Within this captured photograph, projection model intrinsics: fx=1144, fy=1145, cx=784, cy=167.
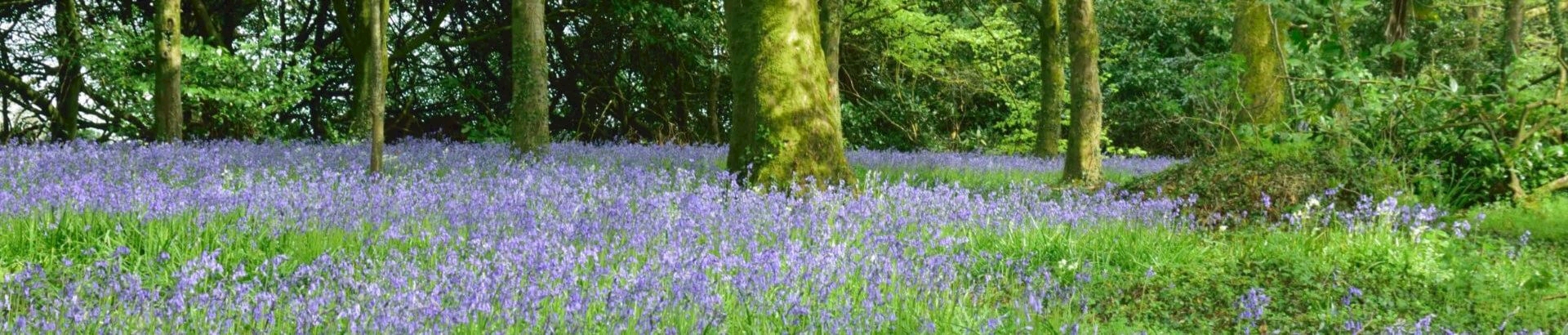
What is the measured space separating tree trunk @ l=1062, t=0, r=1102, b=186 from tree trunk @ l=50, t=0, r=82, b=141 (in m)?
12.2

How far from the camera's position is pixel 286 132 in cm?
1602

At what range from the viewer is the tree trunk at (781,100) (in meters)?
8.33

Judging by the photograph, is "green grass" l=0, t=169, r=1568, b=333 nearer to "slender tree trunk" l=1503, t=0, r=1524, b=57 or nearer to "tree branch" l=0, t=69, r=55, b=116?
"slender tree trunk" l=1503, t=0, r=1524, b=57

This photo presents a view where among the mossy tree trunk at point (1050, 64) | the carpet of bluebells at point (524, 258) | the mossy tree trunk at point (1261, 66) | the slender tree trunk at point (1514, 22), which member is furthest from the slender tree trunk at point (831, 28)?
the slender tree trunk at point (1514, 22)

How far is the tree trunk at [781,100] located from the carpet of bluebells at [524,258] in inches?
21.1

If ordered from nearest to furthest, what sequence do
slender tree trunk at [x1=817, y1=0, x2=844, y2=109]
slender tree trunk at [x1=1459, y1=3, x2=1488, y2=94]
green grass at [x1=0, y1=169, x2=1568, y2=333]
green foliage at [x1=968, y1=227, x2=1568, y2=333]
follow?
1. green grass at [x1=0, y1=169, x2=1568, y2=333]
2. green foliage at [x1=968, y1=227, x2=1568, y2=333]
3. slender tree trunk at [x1=817, y1=0, x2=844, y2=109]
4. slender tree trunk at [x1=1459, y1=3, x2=1488, y2=94]

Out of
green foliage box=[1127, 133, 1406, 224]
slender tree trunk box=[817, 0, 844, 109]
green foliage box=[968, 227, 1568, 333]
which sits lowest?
green foliage box=[968, 227, 1568, 333]

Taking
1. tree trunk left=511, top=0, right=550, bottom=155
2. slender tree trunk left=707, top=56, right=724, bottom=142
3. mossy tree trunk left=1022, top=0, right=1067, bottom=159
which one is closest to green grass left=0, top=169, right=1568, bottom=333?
tree trunk left=511, top=0, right=550, bottom=155

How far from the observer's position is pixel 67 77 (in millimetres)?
15281

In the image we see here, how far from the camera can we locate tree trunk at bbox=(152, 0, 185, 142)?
1116cm

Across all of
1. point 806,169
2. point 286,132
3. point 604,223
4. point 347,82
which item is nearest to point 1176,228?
point 806,169

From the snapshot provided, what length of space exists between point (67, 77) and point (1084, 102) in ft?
43.2

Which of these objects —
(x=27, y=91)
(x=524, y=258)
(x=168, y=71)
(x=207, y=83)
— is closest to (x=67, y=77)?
(x=27, y=91)

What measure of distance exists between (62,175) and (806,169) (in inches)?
191
